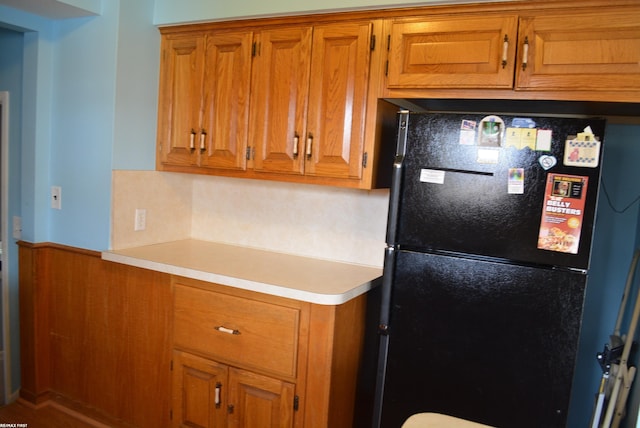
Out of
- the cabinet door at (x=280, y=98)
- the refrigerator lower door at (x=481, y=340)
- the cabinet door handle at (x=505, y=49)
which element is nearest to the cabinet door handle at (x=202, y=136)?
the cabinet door at (x=280, y=98)

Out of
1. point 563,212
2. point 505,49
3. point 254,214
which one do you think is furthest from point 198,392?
point 505,49

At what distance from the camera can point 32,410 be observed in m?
2.71

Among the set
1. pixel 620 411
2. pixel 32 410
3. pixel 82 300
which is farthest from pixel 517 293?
pixel 32 410

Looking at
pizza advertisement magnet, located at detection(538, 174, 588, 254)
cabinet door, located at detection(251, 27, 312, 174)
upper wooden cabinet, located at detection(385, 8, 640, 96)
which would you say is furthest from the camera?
cabinet door, located at detection(251, 27, 312, 174)

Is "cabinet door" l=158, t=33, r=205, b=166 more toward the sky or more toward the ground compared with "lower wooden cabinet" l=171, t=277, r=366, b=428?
more toward the sky

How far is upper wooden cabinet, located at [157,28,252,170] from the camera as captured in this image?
2441 mm

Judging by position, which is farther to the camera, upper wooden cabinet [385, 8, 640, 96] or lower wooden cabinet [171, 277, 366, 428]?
lower wooden cabinet [171, 277, 366, 428]

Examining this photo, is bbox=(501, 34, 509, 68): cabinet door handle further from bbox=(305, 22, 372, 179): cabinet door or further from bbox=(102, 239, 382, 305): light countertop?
bbox=(102, 239, 382, 305): light countertop

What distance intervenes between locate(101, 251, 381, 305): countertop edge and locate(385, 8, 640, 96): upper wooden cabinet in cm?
92

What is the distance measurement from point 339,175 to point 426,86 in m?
0.55

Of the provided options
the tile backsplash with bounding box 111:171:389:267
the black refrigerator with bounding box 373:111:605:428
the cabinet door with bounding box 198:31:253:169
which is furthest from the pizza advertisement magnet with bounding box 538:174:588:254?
the cabinet door with bounding box 198:31:253:169

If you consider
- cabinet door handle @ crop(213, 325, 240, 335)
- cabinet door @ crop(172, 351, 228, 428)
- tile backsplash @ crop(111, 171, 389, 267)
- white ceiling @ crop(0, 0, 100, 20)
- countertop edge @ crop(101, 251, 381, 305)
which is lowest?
cabinet door @ crop(172, 351, 228, 428)

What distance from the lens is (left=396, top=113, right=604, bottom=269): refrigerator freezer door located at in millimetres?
1622

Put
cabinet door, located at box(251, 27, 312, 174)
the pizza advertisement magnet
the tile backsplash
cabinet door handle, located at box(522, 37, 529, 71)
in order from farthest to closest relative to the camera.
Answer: the tile backsplash < cabinet door, located at box(251, 27, 312, 174) < cabinet door handle, located at box(522, 37, 529, 71) < the pizza advertisement magnet
